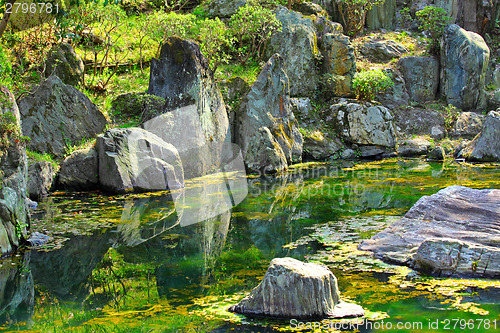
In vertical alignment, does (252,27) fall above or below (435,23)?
below

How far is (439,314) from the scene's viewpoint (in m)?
3.97

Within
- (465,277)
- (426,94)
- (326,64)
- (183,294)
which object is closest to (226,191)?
(183,294)

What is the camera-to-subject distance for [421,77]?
774 inches

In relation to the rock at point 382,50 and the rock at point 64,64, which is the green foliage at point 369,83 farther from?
the rock at point 64,64

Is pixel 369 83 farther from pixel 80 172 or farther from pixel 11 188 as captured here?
pixel 11 188

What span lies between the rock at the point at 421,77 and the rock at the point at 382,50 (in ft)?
4.33

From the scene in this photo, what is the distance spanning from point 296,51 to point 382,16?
8.47 metres

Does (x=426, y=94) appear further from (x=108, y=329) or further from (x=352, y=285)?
(x=108, y=329)

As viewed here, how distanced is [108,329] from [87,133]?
392 inches

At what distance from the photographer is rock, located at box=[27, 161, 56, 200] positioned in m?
9.95

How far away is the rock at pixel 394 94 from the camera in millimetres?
19031

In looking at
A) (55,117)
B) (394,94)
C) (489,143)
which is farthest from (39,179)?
(394,94)

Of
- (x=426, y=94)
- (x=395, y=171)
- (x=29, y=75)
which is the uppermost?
(x=29, y=75)

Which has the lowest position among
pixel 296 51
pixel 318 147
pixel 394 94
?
pixel 318 147
